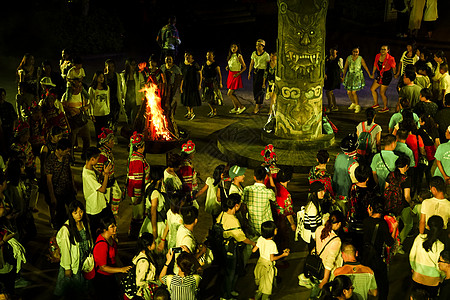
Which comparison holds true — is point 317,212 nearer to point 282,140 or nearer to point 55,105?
point 282,140

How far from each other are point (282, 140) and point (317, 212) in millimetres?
4881

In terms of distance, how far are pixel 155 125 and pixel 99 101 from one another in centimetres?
121

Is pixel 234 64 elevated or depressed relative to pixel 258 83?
elevated

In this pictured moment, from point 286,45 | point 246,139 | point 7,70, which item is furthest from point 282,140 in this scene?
point 7,70

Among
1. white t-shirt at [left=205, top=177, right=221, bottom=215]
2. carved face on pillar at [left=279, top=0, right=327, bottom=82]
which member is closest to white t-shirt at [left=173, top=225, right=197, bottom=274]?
white t-shirt at [left=205, top=177, right=221, bottom=215]

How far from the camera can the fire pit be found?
12.6 meters

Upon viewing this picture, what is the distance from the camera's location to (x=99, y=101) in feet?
41.0

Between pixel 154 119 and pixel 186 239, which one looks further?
pixel 154 119

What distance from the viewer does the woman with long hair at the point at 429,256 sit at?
7266 millimetres

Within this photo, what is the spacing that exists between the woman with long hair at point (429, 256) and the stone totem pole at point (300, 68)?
562 centimetres

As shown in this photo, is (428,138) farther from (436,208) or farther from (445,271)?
(445,271)

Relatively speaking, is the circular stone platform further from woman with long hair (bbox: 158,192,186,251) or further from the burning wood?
woman with long hair (bbox: 158,192,186,251)

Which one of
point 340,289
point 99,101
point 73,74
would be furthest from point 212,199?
point 73,74

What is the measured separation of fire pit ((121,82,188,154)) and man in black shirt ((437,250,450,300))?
7068 mm
